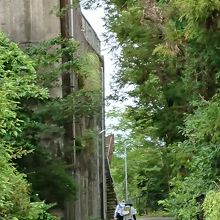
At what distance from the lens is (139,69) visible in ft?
67.9

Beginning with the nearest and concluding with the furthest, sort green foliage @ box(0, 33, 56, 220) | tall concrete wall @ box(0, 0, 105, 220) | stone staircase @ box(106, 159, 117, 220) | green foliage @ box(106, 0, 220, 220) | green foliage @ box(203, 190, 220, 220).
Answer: green foliage @ box(0, 33, 56, 220) → green foliage @ box(203, 190, 220, 220) → green foliage @ box(106, 0, 220, 220) → tall concrete wall @ box(0, 0, 105, 220) → stone staircase @ box(106, 159, 117, 220)

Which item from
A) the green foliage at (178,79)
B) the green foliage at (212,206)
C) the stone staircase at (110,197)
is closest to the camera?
the green foliage at (212,206)

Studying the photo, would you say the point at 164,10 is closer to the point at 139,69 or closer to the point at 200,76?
the point at 200,76

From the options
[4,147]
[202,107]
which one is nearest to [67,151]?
[202,107]

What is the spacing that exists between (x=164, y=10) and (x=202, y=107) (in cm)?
258

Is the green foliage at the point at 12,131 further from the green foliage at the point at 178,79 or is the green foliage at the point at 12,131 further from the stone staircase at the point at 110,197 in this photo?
the stone staircase at the point at 110,197

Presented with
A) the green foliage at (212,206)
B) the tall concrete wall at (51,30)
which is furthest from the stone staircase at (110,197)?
the green foliage at (212,206)

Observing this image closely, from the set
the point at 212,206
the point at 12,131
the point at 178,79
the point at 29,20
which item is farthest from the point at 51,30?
the point at 212,206

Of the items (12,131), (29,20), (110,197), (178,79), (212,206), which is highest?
(29,20)

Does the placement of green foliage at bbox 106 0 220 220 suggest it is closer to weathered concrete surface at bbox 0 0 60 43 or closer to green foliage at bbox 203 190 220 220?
green foliage at bbox 203 190 220 220

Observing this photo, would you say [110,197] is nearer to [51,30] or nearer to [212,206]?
[51,30]

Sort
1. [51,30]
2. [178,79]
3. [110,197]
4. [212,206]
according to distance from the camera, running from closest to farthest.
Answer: [212,206], [51,30], [178,79], [110,197]

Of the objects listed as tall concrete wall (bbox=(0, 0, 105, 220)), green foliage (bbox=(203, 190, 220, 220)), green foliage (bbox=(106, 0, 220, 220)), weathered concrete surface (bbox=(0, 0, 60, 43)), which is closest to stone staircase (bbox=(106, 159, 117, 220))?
green foliage (bbox=(106, 0, 220, 220))

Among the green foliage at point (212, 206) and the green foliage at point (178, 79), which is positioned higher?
the green foliage at point (178, 79)
